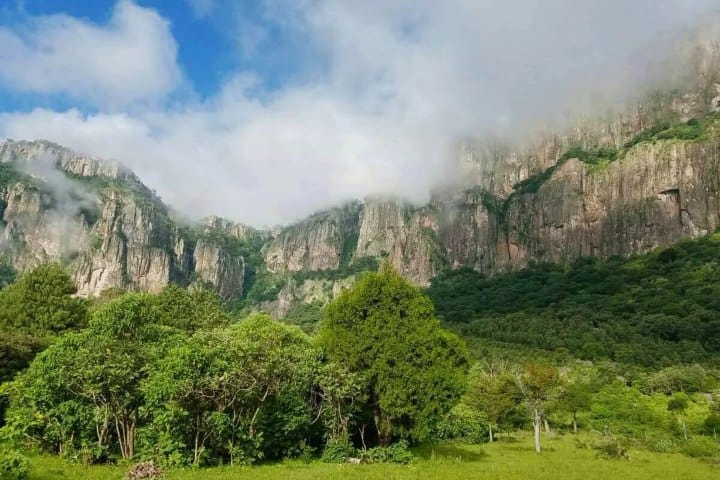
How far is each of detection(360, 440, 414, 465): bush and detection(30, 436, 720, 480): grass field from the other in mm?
878

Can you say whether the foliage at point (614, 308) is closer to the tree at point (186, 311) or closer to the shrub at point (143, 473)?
the tree at point (186, 311)

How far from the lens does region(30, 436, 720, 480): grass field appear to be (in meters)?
19.9

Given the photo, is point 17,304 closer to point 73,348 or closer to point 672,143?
point 73,348

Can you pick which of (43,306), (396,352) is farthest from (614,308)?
(43,306)

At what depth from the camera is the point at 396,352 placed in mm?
26359

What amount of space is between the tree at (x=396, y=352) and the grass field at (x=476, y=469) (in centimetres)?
282

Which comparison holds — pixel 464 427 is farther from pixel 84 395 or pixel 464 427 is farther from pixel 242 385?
pixel 84 395

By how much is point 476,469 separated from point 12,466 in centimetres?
2135

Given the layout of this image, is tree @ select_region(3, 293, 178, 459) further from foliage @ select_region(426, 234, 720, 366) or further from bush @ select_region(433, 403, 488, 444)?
foliage @ select_region(426, 234, 720, 366)

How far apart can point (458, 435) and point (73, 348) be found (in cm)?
3559

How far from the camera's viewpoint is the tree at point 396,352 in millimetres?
25797

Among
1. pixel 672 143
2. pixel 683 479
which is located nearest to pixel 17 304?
pixel 683 479

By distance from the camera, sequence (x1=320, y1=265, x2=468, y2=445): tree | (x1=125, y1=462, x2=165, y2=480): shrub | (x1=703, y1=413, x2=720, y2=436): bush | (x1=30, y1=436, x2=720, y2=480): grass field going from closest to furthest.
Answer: (x1=125, y1=462, x2=165, y2=480): shrub, (x1=30, y1=436, x2=720, y2=480): grass field, (x1=320, y1=265, x2=468, y2=445): tree, (x1=703, y1=413, x2=720, y2=436): bush

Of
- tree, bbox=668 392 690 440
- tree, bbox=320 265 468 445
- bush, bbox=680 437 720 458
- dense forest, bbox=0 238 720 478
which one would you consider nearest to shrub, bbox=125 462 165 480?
dense forest, bbox=0 238 720 478
